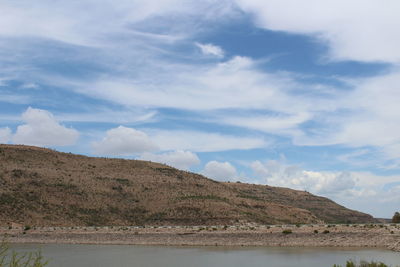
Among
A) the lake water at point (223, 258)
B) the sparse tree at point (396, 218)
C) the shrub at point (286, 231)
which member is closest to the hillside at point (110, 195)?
the sparse tree at point (396, 218)

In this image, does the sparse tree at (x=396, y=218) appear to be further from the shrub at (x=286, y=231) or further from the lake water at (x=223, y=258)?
the lake water at (x=223, y=258)

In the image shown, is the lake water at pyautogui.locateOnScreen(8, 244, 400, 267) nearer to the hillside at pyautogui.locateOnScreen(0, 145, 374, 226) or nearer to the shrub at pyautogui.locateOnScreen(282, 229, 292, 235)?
the shrub at pyautogui.locateOnScreen(282, 229, 292, 235)

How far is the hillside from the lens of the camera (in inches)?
3130

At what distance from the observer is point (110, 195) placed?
90250 millimetres

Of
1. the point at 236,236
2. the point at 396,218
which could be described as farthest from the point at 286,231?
the point at 396,218

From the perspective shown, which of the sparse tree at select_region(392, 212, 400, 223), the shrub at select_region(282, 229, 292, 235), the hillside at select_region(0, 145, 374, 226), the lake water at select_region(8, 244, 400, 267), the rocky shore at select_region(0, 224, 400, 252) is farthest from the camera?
the hillside at select_region(0, 145, 374, 226)

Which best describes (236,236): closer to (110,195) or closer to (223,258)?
(223,258)

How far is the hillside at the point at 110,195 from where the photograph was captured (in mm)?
79500

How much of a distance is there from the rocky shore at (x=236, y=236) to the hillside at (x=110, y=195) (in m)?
15.3

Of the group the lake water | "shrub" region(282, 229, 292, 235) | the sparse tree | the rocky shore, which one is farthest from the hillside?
the lake water

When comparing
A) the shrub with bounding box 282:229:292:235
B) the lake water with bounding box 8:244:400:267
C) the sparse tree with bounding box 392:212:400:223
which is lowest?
the lake water with bounding box 8:244:400:267

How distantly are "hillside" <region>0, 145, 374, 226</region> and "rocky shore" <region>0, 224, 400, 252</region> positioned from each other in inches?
604

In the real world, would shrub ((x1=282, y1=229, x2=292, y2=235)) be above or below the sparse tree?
below

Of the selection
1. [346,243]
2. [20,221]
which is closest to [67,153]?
[20,221]
